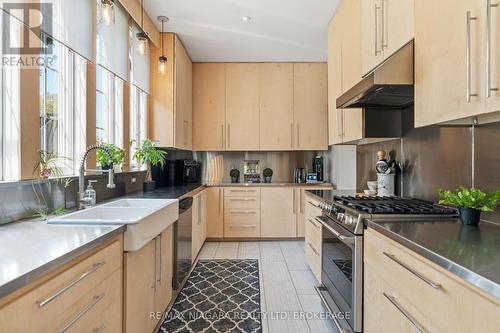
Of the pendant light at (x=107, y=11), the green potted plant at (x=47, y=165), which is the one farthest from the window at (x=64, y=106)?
the pendant light at (x=107, y=11)

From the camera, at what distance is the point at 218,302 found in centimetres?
238

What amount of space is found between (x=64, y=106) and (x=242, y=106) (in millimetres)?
2635

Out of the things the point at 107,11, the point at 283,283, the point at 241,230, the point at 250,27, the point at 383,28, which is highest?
the point at 250,27

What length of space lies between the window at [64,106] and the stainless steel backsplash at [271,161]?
2.49m

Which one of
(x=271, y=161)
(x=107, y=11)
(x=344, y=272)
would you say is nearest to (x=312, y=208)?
(x=344, y=272)

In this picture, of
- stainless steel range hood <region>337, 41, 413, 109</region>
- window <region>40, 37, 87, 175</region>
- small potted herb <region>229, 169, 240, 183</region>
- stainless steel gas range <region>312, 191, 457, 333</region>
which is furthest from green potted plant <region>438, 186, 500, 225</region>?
small potted herb <region>229, 169, 240, 183</region>

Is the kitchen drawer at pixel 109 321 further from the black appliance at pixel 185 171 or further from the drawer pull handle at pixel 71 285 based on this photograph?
A: the black appliance at pixel 185 171

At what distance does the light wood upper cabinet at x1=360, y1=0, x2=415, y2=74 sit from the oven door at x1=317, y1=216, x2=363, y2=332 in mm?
1158

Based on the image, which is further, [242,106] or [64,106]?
[242,106]

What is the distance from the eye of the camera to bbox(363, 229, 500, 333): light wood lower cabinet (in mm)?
769

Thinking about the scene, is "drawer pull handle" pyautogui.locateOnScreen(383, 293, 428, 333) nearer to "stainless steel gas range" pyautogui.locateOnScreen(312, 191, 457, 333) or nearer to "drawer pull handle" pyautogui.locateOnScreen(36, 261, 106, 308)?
"stainless steel gas range" pyautogui.locateOnScreen(312, 191, 457, 333)

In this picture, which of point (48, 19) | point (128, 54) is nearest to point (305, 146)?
point (128, 54)

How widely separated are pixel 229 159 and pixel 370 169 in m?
2.35

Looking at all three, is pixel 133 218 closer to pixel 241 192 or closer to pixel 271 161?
pixel 241 192
